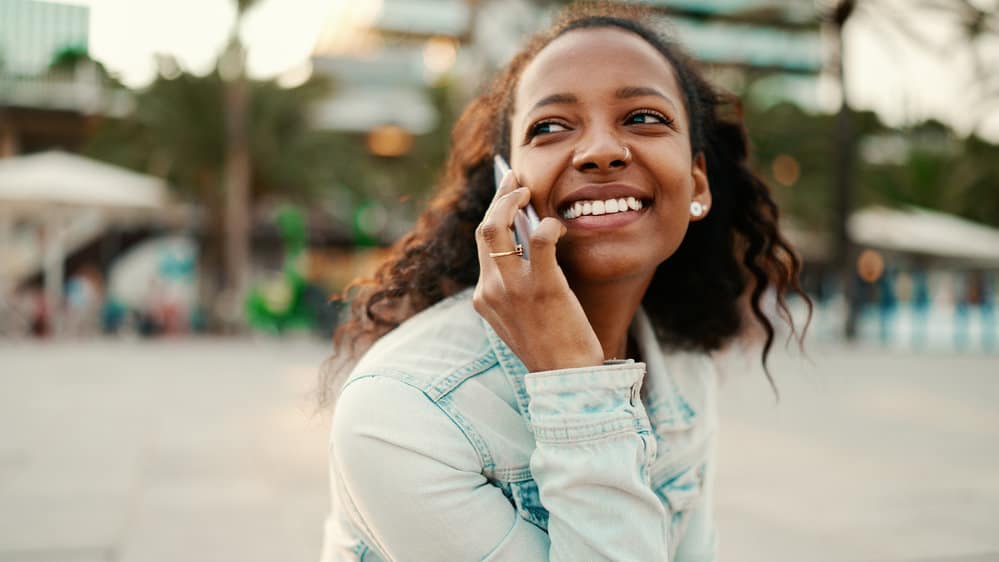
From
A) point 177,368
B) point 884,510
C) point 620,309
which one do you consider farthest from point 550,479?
point 177,368

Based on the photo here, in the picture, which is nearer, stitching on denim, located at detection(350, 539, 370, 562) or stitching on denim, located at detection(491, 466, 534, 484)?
stitching on denim, located at detection(491, 466, 534, 484)

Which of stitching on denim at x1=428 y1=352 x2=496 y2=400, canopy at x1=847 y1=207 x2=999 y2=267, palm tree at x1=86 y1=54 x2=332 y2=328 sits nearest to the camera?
stitching on denim at x1=428 y1=352 x2=496 y2=400

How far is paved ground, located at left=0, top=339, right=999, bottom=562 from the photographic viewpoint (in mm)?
3330

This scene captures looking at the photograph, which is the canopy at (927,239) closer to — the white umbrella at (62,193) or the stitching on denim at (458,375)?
the white umbrella at (62,193)

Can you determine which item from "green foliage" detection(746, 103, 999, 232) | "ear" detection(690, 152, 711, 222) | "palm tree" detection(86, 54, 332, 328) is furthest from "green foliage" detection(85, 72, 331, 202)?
"ear" detection(690, 152, 711, 222)

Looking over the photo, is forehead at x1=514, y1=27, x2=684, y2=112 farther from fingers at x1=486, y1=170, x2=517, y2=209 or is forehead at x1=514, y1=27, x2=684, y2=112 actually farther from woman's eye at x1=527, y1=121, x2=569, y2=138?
fingers at x1=486, y1=170, x2=517, y2=209

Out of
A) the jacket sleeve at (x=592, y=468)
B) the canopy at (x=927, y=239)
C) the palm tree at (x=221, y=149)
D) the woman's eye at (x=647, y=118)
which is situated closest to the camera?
the jacket sleeve at (x=592, y=468)

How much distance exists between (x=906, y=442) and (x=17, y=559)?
208 inches

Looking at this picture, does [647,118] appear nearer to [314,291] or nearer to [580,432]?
[580,432]

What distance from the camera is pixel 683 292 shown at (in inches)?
83.6

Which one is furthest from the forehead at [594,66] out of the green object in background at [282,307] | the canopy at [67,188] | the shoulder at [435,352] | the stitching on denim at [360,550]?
the canopy at [67,188]

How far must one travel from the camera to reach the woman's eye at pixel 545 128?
1.51 m

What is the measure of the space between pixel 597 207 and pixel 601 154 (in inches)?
3.8

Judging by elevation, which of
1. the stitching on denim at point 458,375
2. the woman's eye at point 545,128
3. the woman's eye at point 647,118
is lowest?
the stitching on denim at point 458,375
